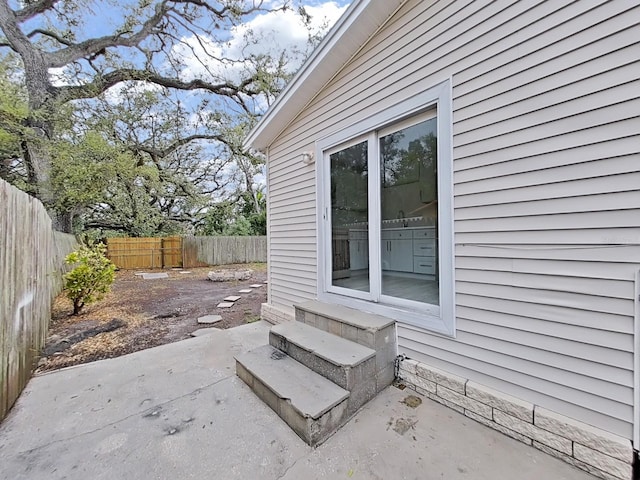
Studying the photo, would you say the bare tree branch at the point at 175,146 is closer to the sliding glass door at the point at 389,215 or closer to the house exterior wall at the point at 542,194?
the sliding glass door at the point at 389,215

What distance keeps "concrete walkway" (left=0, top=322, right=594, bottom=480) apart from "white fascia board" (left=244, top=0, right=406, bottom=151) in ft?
11.5

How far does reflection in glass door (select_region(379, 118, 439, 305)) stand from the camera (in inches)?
101

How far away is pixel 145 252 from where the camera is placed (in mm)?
13211

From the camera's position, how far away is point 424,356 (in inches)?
94.9

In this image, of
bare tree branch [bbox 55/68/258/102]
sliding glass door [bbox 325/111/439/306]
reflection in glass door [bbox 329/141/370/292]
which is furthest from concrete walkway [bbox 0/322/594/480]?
bare tree branch [bbox 55/68/258/102]

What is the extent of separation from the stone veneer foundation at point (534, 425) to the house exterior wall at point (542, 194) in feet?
0.19

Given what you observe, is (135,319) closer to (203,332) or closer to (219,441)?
(203,332)

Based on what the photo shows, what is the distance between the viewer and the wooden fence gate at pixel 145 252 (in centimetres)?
1261

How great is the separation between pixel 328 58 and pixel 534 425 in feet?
12.5

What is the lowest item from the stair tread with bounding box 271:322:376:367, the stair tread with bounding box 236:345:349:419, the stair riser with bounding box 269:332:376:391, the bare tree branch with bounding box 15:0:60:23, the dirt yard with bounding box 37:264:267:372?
the dirt yard with bounding box 37:264:267:372

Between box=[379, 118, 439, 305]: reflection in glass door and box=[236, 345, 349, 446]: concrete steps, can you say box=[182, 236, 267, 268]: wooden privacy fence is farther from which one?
box=[379, 118, 439, 305]: reflection in glass door

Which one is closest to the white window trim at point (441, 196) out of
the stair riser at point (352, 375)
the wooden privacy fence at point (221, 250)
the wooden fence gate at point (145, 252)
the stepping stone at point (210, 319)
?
the stair riser at point (352, 375)

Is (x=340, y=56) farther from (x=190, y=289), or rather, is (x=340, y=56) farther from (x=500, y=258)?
(x=190, y=289)

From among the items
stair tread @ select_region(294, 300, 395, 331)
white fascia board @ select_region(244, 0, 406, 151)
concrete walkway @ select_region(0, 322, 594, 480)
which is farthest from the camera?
white fascia board @ select_region(244, 0, 406, 151)
